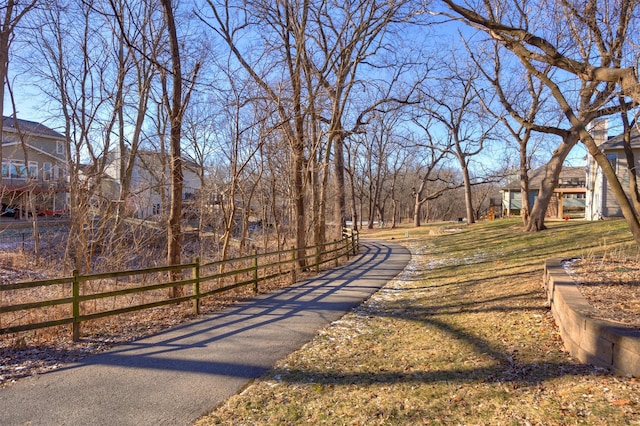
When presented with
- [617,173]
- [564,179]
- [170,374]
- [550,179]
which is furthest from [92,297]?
[564,179]

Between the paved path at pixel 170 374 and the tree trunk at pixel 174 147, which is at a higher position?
the tree trunk at pixel 174 147

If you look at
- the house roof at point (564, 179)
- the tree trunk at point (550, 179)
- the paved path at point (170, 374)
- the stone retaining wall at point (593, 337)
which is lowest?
the paved path at point (170, 374)

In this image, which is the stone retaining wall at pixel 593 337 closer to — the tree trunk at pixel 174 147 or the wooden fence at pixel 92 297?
the wooden fence at pixel 92 297

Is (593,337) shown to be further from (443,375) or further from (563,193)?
(563,193)

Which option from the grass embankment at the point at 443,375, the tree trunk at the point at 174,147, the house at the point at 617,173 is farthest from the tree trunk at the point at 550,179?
the tree trunk at the point at 174,147

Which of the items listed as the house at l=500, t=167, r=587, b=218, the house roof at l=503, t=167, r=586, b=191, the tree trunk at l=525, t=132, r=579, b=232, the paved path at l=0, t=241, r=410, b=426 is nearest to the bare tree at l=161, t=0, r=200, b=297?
the paved path at l=0, t=241, r=410, b=426

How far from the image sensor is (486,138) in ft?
118

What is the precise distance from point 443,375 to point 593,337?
1.68 metres

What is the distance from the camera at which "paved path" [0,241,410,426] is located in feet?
13.1

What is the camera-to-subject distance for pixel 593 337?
4551 millimetres

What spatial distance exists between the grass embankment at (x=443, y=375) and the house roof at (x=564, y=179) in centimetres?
3711

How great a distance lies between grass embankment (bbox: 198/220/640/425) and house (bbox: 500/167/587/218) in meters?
30.1

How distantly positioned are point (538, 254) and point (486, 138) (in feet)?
83.0

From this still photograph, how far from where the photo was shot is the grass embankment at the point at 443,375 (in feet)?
12.5
